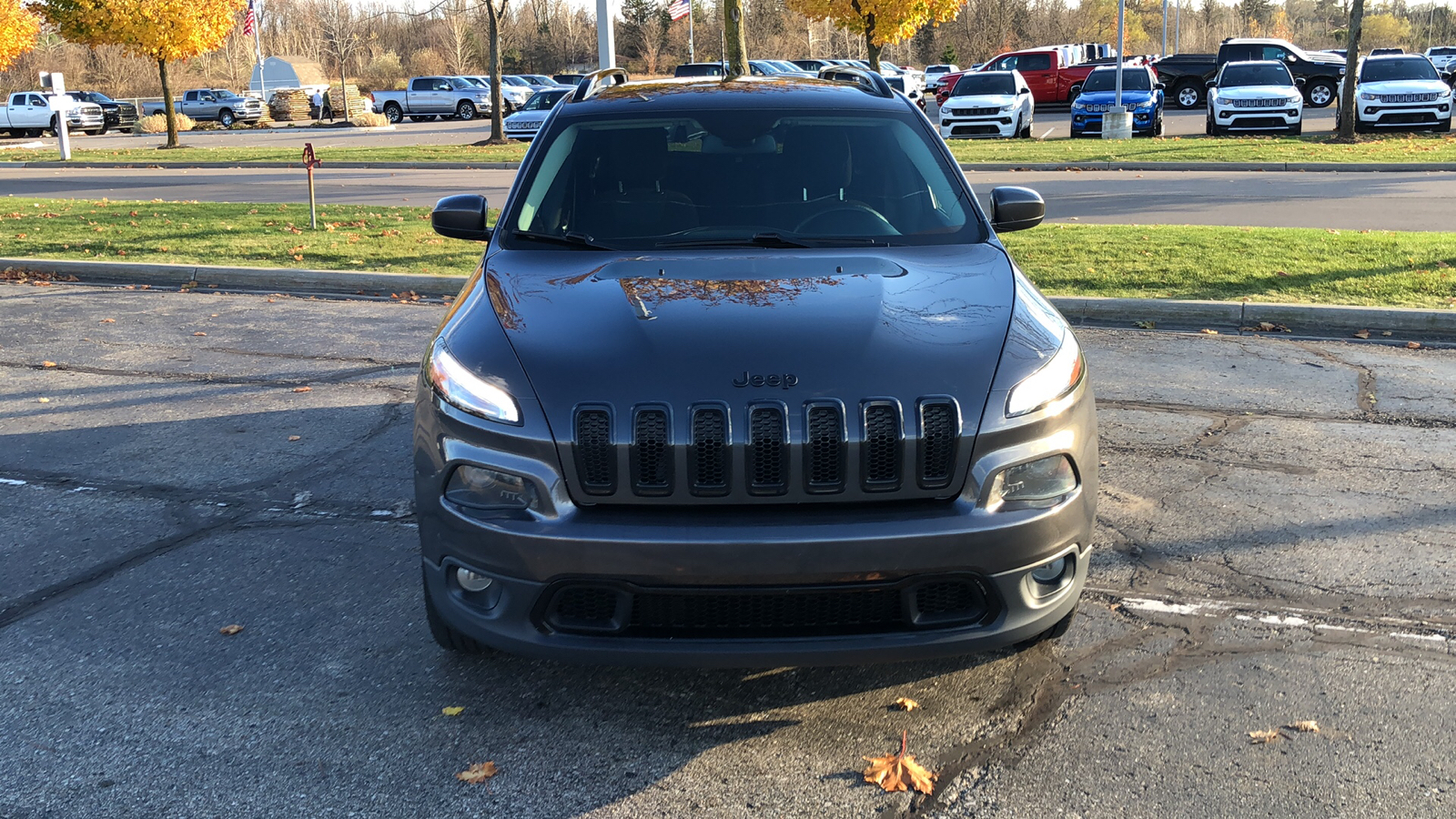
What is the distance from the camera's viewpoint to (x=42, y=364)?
7.86 m

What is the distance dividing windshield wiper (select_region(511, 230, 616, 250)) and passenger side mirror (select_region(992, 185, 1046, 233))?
60.7 inches

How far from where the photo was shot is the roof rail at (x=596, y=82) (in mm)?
5160

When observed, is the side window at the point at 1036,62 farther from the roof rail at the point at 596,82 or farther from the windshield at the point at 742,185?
the windshield at the point at 742,185

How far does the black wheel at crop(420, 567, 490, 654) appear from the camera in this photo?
11.1 feet

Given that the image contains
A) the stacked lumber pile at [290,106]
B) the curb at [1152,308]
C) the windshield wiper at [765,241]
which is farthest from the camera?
the stacked lumber pile at [290,106]

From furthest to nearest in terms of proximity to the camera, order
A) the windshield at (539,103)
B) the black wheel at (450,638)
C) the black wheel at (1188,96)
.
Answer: the black wheel at (1188,96) < the windshield at (539,103) < the black wheel at (450,638)

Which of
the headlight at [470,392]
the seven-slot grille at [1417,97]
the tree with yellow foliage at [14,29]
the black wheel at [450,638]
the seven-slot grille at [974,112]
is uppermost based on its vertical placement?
the tree with yellow foliage at [14,29]

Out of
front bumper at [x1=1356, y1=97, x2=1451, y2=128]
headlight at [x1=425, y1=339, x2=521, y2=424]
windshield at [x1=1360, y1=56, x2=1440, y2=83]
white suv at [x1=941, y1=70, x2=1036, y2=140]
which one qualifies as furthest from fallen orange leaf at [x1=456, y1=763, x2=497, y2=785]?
windshield at [x1=1360, y1=56, x2=1440, y2=83]

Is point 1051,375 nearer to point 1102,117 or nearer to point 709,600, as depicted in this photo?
point 709,600

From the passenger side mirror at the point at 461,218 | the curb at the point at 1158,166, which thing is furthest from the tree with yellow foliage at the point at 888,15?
the passenger side mirror at the point at 461,218

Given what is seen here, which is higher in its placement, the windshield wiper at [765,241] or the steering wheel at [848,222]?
the steering wheel at [848,222]

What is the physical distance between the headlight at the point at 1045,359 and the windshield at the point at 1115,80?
27115mm

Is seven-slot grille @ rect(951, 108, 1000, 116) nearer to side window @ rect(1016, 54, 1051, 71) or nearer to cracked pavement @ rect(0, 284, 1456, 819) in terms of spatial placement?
side window @ rect(1016, 54, 1051, 71)

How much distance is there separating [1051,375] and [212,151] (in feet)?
100
